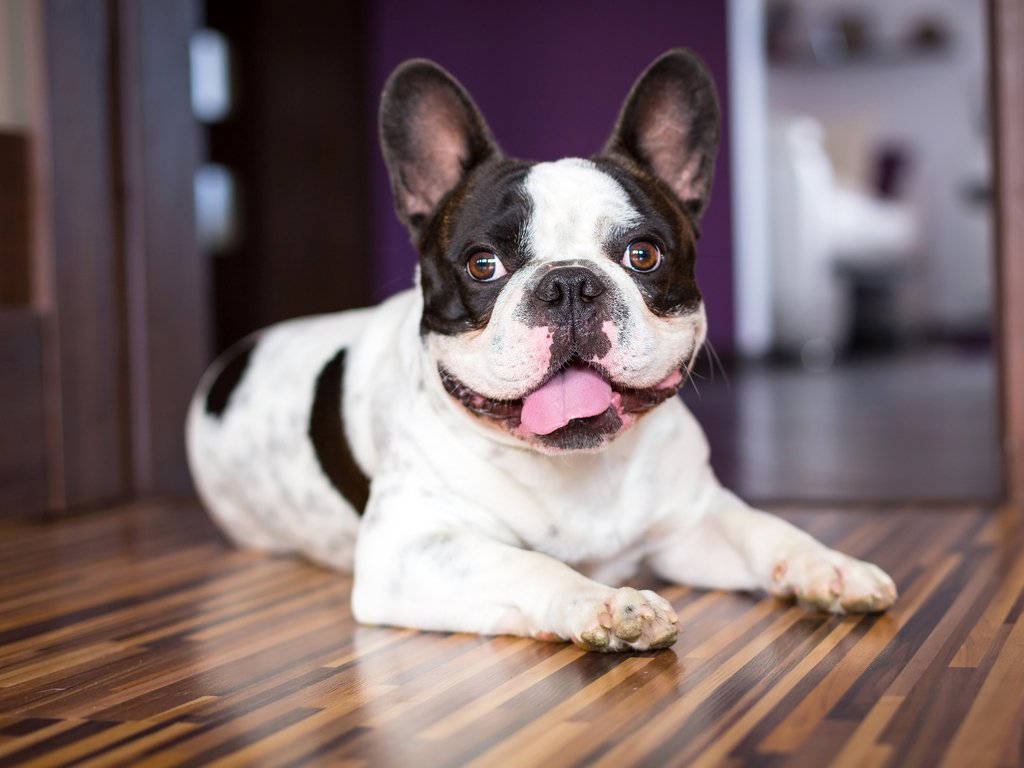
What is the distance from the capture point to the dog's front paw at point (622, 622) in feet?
5.69

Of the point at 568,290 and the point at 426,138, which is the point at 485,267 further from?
the point at 426,138

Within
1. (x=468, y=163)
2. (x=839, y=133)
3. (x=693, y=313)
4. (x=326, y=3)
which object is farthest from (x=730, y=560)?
(x=839, y=133)

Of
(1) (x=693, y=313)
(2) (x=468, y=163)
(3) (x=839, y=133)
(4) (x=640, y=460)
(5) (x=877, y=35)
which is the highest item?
(5) (x=877, y=35)

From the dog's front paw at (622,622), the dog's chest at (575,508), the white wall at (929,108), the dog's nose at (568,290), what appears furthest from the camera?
the white wall at (929,108)

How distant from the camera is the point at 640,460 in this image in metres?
2.14

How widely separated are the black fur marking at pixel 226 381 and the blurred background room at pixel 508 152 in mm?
743

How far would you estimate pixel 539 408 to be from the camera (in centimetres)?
189

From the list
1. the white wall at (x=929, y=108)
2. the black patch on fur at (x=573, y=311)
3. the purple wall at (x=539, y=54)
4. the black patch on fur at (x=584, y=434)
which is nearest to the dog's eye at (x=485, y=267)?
the black patch on fur at (x=573, y=311)

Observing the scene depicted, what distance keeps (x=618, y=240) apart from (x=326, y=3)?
245 inches

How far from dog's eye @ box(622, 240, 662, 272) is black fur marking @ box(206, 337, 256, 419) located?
3.46 ft

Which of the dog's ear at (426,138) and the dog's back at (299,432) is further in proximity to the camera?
the dog's back at (299,432)

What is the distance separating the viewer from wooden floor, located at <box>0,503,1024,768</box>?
139 centimetres

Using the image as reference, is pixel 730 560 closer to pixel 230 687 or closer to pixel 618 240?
pixel 618 240

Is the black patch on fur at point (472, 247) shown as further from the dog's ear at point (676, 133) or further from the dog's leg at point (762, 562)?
the dog's leg at point (762, 562)
